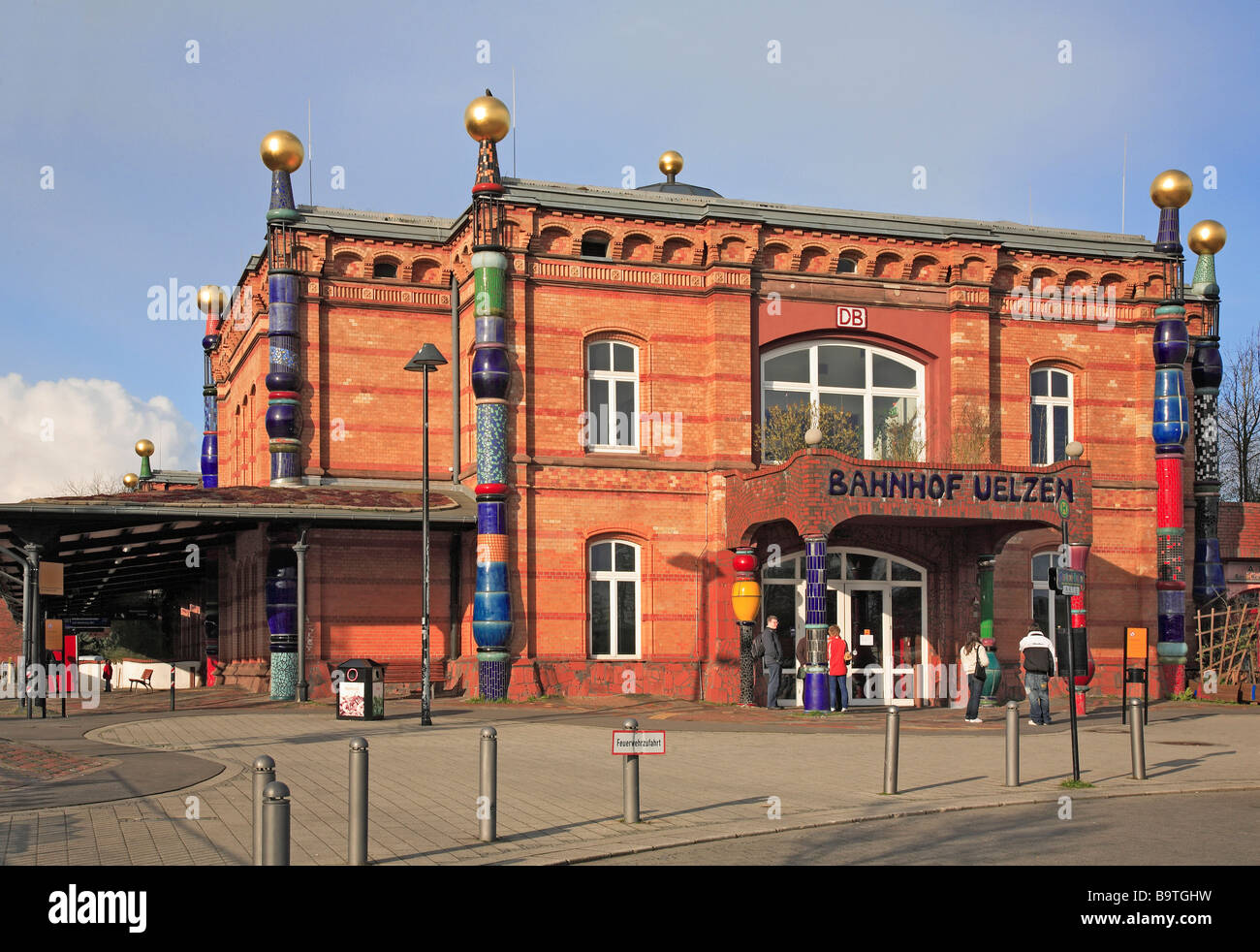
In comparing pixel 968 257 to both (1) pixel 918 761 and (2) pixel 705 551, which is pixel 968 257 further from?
(1) pixel 918 761

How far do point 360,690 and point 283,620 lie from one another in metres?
5.86

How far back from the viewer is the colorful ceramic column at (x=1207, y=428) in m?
29.4

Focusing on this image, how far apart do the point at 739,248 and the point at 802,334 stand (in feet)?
6.99

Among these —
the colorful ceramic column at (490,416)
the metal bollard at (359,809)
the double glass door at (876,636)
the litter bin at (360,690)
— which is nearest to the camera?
the metal bollard at (359,809)

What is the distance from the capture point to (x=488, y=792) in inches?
398

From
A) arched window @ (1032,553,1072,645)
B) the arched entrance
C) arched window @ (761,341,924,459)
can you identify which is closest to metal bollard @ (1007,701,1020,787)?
the arched entrance

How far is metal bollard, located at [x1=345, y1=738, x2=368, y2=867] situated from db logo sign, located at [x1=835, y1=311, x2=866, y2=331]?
19751 millimetres

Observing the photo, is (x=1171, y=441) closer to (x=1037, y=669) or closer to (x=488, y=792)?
(x=1037, y=669)

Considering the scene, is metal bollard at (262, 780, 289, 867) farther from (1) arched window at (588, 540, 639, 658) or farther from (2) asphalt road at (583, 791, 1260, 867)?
(1) arched window at (588, 540, 639, 658)

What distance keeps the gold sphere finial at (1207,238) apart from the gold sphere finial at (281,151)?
1978cm

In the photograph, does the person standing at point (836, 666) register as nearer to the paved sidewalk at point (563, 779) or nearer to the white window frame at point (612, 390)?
the paved sidewalk at point (563, 779)

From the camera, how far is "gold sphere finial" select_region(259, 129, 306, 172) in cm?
2708

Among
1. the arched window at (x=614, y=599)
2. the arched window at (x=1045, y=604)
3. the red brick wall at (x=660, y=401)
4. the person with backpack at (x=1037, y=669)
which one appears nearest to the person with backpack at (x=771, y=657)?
the red brick wall at (x=660, y=401)

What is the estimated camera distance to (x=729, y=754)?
1641cm
